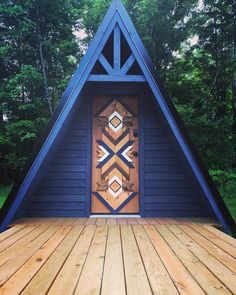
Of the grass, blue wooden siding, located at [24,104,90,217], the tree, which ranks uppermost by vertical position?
the tree

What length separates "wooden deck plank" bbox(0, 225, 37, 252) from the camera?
2627 millimetres

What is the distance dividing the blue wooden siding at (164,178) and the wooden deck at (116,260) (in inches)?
27.6

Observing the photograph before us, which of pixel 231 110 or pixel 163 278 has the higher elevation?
pixel 231 110

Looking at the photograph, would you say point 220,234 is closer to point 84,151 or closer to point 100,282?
point 100,282

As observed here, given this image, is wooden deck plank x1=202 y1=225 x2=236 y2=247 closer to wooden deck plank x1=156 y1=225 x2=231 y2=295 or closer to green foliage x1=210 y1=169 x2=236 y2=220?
wooden deck plank x1=156 y1=225 x2=231 y2=295

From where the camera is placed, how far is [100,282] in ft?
5.78

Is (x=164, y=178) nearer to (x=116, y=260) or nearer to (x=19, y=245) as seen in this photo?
(x=116, y=260)

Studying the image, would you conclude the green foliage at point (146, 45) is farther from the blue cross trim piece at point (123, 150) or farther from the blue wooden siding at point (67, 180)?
the blue wooden siding at point (67, 180)

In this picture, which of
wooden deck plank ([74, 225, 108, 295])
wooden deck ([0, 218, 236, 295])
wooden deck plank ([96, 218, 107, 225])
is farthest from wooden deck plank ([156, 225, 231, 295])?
wooden deck plank ([96, 218, 107, 225])

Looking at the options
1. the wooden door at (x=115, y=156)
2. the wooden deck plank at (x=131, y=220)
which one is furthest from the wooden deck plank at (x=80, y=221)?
the wooden deck plank at (x=131, y=220)

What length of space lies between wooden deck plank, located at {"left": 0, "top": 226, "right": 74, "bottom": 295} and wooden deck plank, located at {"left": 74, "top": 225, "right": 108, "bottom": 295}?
0.38m

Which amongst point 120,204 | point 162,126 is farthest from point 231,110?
point 120,204

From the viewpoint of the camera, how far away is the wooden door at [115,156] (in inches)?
171

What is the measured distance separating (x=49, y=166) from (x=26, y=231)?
131cm
